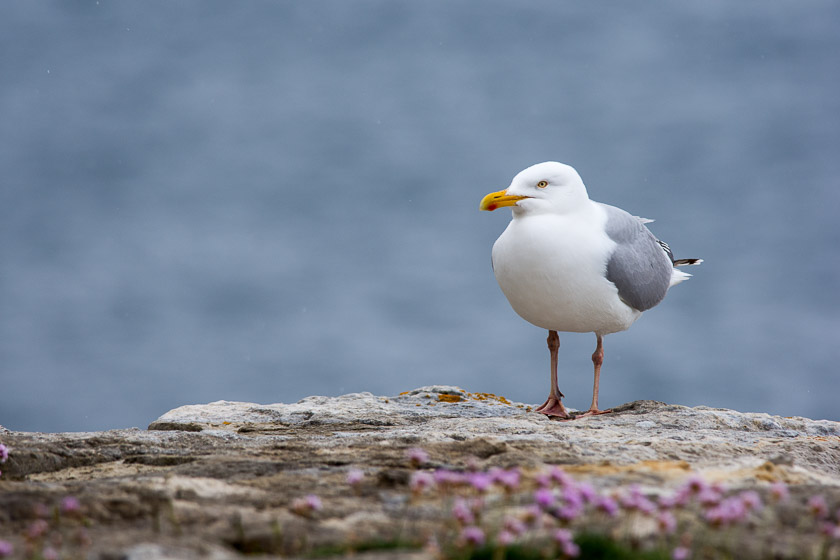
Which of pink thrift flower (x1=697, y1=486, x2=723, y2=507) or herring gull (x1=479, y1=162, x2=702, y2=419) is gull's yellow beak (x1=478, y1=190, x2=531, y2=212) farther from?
pink thrift flower (x1=697, y1=486, x2=723, y2=507)

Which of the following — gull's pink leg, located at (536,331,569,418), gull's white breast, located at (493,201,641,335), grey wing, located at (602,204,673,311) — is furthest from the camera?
gull's pink leg, located at (536,331,569,418)

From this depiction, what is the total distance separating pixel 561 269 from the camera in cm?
728

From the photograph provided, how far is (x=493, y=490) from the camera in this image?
3254mm

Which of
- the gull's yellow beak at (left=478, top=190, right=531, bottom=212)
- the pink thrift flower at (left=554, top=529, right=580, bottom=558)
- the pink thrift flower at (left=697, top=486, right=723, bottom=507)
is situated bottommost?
the pink thrift flower at (left=554, top=529, right=580, bottom=558)

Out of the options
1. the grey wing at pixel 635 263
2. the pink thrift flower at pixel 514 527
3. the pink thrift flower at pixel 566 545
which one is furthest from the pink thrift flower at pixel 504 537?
the grey wing at pixel 635 263

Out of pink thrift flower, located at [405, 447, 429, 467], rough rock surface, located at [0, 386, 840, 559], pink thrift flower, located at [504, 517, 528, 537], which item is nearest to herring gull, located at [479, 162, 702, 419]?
rough rock surface, located at [0, 386, 840, 559]

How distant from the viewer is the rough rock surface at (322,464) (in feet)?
9.38

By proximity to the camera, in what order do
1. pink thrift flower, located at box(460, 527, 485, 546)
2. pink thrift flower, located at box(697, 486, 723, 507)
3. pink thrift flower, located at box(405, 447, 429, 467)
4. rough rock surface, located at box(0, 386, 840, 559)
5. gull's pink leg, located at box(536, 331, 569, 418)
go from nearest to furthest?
pink thrift flower, located at box(460, 527, 485, 546)
pink thrift flower, located at box(697, 486, 723, 507)
rough rock surface, located at box(0, 386, 840, 559)
pink thrift flower, located at box(405, 447, 429, 467)
gull's pink leg, located at box(536, 331, 569, 418)

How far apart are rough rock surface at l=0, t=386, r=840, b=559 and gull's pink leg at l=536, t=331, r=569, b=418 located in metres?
0.38

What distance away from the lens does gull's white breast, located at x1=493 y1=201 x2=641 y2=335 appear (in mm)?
7289

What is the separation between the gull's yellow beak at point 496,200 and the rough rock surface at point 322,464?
184cm

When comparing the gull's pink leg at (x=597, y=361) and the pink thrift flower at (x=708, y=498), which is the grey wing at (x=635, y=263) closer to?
the gull's pink leg at (x=597, y=361)

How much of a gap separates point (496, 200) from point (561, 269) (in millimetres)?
823

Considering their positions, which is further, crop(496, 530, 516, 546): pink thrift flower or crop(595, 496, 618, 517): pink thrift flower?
crop(595, 496, 618, 517): pink thrift flower
